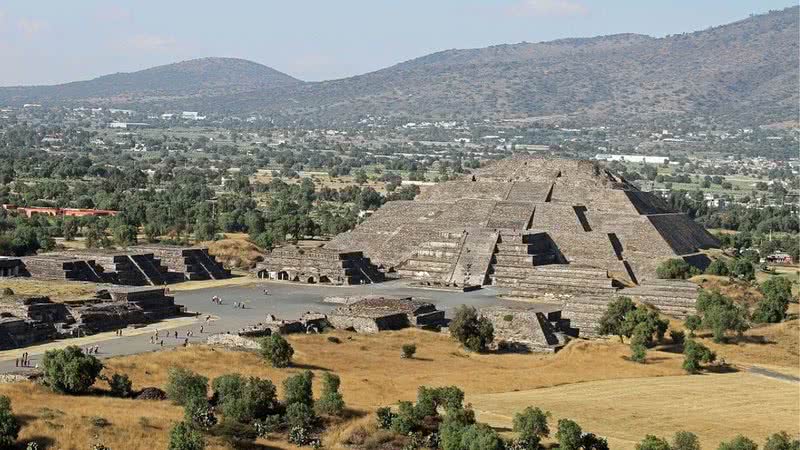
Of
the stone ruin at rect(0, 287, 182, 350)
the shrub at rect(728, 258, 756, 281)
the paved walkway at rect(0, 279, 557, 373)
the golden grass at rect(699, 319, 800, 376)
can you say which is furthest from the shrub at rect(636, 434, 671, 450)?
the shrub at rect(728, 258, 756, 281)

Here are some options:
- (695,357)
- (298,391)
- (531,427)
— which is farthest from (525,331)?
(531,427)

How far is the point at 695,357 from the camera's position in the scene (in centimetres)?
4862

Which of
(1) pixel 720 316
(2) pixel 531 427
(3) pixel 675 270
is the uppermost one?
(2) pixel 531 427

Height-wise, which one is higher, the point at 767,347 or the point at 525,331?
the point at 525,331

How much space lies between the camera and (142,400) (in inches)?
1538

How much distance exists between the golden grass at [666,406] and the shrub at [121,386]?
10559mm

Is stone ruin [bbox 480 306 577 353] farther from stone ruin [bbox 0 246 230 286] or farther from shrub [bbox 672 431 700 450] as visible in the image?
stone ruin [bbox 0 246 230 286]

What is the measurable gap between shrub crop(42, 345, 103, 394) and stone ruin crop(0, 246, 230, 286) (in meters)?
24.7

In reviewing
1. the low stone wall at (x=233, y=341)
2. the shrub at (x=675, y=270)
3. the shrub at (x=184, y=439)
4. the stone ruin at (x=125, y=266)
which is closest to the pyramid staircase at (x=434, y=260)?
the stone ruin at (x=125, y=266)

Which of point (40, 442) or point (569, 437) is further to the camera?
point (569, 437)

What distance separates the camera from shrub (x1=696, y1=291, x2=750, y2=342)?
55.0 m

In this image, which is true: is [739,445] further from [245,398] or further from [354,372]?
[354,372]

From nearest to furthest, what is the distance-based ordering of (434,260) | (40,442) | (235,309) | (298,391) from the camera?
(40,442)
(298,391)
(235,309)
(434,260)

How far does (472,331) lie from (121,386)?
1729 cm
